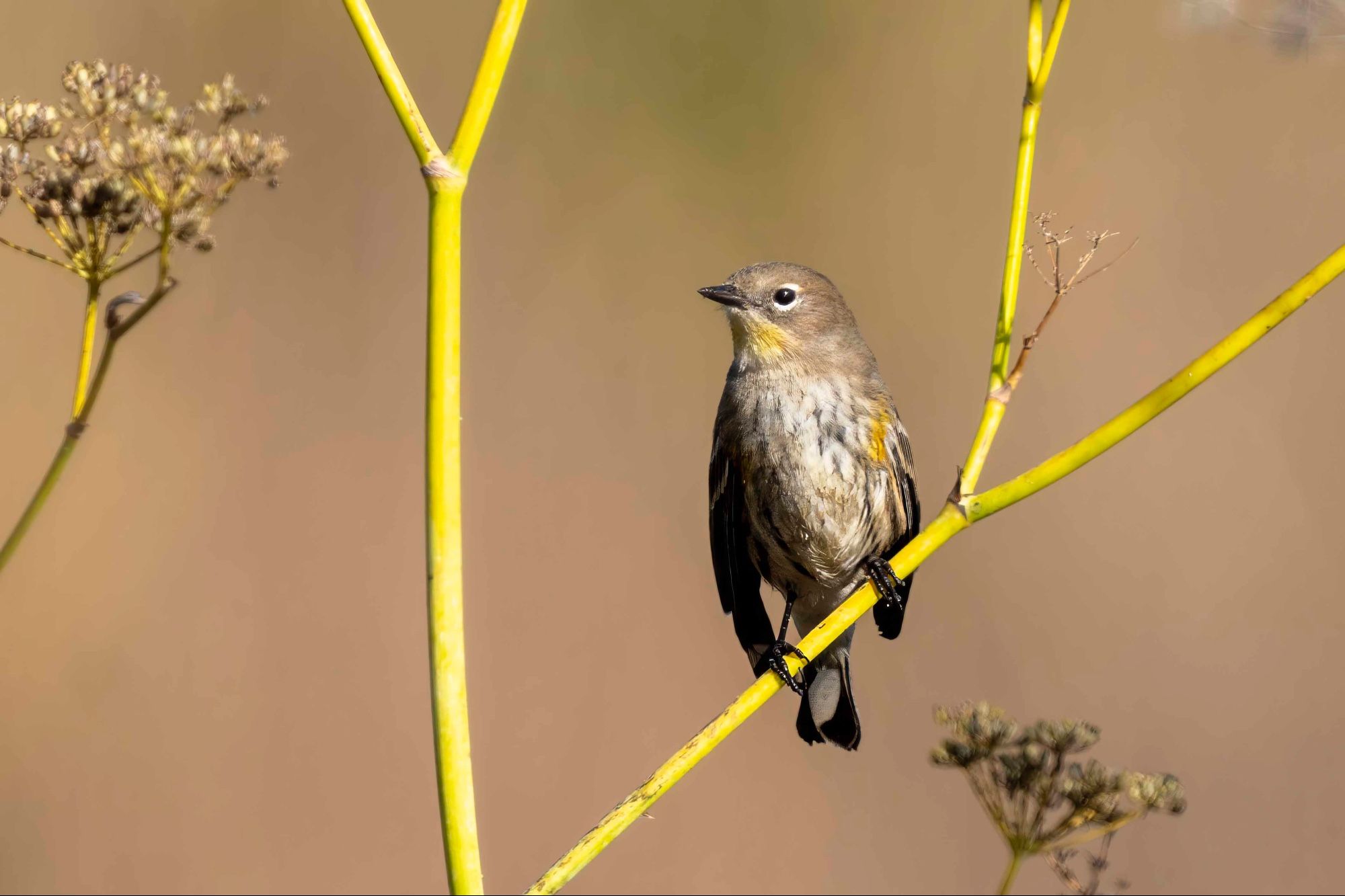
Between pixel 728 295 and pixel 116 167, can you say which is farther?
pixel 728 295

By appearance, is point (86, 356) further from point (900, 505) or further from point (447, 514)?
point (900, 505)

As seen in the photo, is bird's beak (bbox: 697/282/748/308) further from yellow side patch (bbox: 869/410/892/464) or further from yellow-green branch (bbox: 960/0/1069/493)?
yellow-green branch (bbox: 960/0/1069/493)

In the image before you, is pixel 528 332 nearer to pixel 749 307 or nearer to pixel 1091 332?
pixel 1091 332

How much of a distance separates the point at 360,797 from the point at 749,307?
4.53 m

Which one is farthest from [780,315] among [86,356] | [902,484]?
[86,356]

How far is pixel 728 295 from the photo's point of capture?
4098 millimetres

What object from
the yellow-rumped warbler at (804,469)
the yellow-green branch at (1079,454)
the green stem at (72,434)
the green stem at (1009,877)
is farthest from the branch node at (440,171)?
the yellow-rumped warbler at (804,469)

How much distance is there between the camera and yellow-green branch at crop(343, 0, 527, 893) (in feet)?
5.41

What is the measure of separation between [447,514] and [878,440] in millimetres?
2543

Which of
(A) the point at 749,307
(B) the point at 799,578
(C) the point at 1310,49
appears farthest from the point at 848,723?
(C) the point at 1310,49

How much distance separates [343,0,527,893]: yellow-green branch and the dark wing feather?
2533mm

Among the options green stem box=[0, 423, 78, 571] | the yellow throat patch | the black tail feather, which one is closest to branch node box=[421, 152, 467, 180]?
green stem box=[0, 423, 78, 571]

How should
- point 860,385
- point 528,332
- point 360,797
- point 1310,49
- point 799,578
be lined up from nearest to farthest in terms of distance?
point 1310,49
point 860,385
point 799,578
point 360,797
point 528,332

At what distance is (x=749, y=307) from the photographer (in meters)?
4.14
